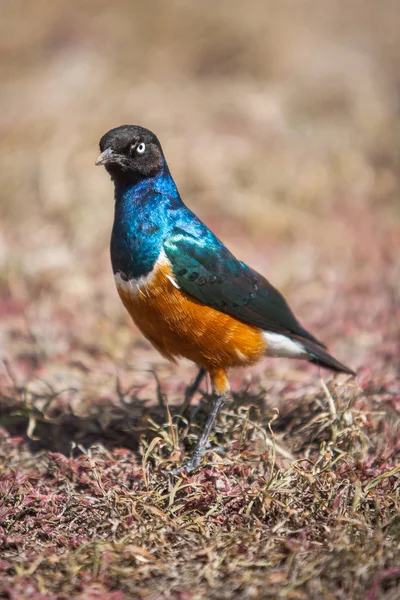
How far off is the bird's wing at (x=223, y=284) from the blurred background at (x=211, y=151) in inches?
41.3

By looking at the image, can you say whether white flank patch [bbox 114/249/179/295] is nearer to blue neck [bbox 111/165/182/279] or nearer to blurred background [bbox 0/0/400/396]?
blue neck [bbox 111/165/182/279]

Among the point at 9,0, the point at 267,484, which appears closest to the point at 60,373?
the point at 267,484

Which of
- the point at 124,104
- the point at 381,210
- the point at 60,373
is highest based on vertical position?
the point at 124,104

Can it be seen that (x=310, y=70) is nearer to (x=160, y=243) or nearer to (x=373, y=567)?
(x=160, y=243)

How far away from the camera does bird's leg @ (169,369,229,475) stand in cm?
353

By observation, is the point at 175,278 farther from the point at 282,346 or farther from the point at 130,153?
the point at 282,346

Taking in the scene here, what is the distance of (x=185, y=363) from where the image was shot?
Result: 5.20 m

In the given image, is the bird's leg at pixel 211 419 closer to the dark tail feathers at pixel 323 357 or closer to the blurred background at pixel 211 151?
the dark tail feathers at pixel 323 357

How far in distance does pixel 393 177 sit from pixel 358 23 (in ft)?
25.3

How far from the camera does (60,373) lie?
496 centimetres

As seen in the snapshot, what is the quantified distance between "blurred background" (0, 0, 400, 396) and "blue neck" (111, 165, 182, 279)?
1.56 meters

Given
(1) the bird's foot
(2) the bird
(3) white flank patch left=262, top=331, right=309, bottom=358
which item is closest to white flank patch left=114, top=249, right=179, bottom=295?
(2) the bird

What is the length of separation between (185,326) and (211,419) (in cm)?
53

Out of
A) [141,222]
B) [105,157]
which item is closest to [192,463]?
[141,222]
